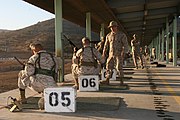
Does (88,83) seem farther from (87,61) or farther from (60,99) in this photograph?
(60,99)

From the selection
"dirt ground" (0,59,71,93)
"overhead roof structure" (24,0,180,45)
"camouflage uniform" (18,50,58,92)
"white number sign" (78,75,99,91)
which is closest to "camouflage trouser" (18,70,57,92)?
"camouflage uniform" (18,50,58,92)

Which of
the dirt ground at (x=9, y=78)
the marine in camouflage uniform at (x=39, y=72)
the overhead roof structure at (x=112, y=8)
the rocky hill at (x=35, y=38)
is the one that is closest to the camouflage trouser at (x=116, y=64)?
the dirt ground at (x=9, y=78)

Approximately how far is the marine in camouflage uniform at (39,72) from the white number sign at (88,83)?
9.44 ft

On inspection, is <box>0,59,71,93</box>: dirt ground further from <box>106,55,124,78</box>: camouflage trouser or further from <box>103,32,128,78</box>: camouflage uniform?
<box>103,32,128,78</box>: camouflage uniform

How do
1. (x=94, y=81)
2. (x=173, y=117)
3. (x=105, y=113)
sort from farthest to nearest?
(x=94, y=81) < (x=105, y=113) < (x=173, y=117)

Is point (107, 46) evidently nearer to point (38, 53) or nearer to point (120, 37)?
point (120, 37)

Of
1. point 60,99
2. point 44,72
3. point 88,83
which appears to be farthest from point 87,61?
point 60,99

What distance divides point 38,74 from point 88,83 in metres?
3.16

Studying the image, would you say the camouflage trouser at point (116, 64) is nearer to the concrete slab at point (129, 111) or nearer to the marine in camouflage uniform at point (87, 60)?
the marine in camouflage uniform at point (87, 60)

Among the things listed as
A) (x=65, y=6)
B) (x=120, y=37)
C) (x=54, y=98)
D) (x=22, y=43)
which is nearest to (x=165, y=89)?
(x=120, y=37)

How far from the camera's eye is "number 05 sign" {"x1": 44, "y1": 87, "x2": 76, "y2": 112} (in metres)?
7.16

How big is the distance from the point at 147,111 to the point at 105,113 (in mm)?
806

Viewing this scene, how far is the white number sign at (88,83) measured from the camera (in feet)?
34.7

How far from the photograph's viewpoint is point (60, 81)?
554 inches
